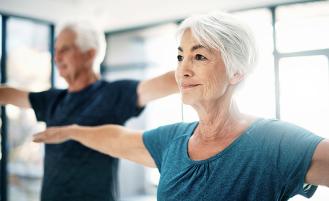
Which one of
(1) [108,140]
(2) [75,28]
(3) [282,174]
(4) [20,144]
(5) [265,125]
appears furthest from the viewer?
(4) [20,144]

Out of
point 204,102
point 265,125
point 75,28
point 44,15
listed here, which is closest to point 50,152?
point 75,28

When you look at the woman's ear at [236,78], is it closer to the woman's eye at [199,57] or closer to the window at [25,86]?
A: the woman's eye at [199,57]

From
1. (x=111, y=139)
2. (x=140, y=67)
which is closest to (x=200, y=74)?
(x=111, y=139)

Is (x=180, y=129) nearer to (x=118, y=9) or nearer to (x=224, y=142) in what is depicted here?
(x=224, y=142)

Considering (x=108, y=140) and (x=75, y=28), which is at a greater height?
(x=75, y=28)

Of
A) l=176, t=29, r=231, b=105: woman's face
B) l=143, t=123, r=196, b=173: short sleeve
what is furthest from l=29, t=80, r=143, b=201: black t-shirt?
l=176, t=29, r=231, b=105: woman's face

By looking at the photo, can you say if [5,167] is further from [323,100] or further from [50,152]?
[323,100]

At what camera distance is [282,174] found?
972mm

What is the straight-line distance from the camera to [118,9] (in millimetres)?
5020

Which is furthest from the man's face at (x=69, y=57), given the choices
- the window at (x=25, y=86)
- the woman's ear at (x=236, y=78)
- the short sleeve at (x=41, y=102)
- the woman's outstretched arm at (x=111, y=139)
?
the window at (x=25, y=86)

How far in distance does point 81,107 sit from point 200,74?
0.96 m

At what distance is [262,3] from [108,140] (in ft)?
10.8

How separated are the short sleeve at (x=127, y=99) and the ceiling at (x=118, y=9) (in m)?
2.54

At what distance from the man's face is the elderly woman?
88cm
